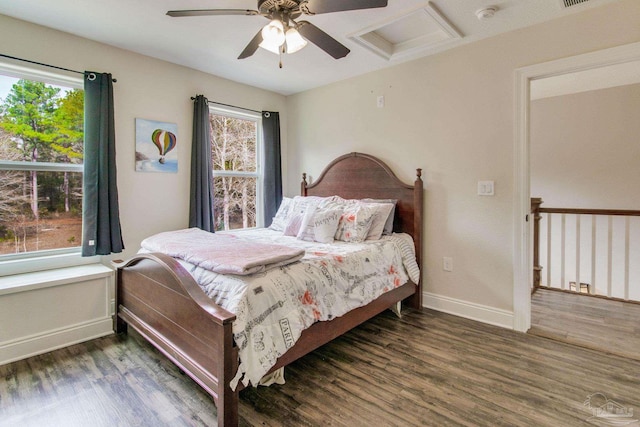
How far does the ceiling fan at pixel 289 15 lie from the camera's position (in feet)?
5.52

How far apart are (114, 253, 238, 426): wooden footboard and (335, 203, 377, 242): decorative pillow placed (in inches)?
57.7

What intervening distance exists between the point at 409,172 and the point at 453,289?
1220 mm

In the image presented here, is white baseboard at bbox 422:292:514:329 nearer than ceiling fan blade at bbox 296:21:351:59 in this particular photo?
No

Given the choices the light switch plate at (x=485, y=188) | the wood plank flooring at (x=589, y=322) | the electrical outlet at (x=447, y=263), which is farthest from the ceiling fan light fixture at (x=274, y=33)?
the wood plank flooring at (x=589, y=322)

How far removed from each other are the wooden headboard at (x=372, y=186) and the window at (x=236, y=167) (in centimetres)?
68

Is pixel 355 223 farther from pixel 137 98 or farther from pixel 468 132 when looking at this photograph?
pixel 137 98

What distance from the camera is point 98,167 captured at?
267cm

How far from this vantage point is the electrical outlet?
3.00 metres

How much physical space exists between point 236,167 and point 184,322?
2515 millimetres

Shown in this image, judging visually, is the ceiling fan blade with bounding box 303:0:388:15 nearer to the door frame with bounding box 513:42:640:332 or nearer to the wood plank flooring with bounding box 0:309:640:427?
the door frame with bounding box 513:42:640:332

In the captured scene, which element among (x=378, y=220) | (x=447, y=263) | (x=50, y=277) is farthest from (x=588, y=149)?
(x=50, y=277)

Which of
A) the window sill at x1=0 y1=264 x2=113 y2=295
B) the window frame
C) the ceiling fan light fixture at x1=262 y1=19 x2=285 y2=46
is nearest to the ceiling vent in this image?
the ceiling fan light fixture at x1=262 y1=19 x2=285 y2=46

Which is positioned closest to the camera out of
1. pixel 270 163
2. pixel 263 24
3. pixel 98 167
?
pixel 263 24

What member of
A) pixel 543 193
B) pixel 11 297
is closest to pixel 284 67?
pixel 11 297
